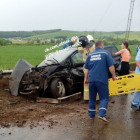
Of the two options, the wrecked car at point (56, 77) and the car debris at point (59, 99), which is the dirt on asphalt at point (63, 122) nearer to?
the car debris at point (59, 99)

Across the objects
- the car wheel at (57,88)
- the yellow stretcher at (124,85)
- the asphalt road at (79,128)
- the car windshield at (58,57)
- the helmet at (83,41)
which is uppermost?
the helmet at (83,41)

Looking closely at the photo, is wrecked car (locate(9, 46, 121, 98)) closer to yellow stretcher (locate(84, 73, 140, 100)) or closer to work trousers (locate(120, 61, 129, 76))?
work trousers (locate(120, 61, 129, 76))

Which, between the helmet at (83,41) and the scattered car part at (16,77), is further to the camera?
the scattered car part at (16,77)

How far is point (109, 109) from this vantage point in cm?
778

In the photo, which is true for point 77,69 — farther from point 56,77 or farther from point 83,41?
point 83,41

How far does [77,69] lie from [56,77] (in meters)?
0.93

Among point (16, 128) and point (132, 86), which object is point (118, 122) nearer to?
point (132, 86)

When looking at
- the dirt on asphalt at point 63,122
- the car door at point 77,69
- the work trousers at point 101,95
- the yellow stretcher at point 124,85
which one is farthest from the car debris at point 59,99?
the work trousers at point 101,95

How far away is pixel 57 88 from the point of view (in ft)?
29.5

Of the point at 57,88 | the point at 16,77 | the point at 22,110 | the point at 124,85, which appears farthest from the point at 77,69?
the point at 22,110

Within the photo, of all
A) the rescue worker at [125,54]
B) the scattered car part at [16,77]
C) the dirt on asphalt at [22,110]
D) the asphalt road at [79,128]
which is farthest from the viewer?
the rescue worker at [125,54]

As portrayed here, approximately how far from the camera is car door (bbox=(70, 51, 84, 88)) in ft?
31.1

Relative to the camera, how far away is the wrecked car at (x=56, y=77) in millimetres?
8945

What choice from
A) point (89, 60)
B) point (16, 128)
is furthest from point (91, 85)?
point (16, 128)
